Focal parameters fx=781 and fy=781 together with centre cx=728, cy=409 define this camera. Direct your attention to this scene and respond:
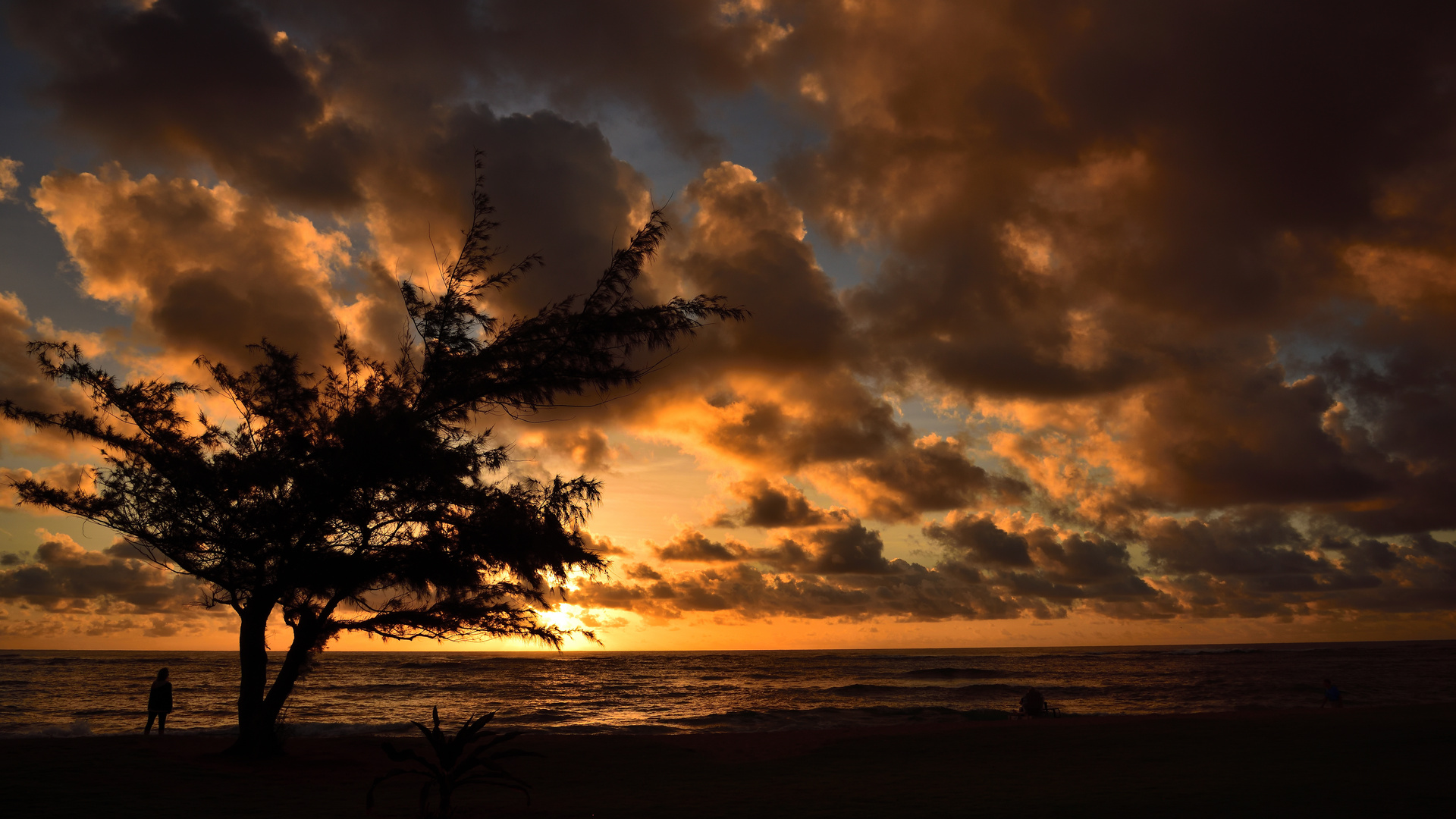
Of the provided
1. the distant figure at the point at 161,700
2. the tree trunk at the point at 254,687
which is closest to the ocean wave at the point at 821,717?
the distant figure at the point at 161,700

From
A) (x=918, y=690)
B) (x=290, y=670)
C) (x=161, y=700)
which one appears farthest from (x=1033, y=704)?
(x=161, y=700)

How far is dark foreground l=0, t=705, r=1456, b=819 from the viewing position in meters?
10.6

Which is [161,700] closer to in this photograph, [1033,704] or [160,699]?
[160,699]

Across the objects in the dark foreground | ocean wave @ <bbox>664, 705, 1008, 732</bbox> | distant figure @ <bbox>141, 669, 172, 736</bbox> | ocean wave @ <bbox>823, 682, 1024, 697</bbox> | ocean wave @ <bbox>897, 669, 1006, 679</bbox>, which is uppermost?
distant figure @ <bbox>141, 669, 172, 736</bbox>

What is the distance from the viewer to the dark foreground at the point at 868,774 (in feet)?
34.8

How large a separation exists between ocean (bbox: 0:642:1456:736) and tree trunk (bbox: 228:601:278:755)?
14.9m

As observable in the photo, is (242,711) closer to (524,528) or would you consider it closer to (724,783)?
(524,528)

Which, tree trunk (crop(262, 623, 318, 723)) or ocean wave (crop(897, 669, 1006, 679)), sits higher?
tree trunk (crop(262, 623, 318, 723))

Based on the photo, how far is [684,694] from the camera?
5191cm

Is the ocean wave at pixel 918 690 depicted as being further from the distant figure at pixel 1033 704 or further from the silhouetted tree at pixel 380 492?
the silhouetted tree at pixel 380 492

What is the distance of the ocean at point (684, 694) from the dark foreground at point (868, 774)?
13.0 m

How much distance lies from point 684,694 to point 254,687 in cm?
3910

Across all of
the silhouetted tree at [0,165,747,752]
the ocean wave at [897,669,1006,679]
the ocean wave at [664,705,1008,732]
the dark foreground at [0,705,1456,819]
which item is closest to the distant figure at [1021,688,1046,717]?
the ocean wave at [664,705,1008,732]

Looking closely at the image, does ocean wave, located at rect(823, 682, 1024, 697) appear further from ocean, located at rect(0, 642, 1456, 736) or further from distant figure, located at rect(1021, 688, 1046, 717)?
distant figure, located at rect(1021, 688, 1046, 717)
